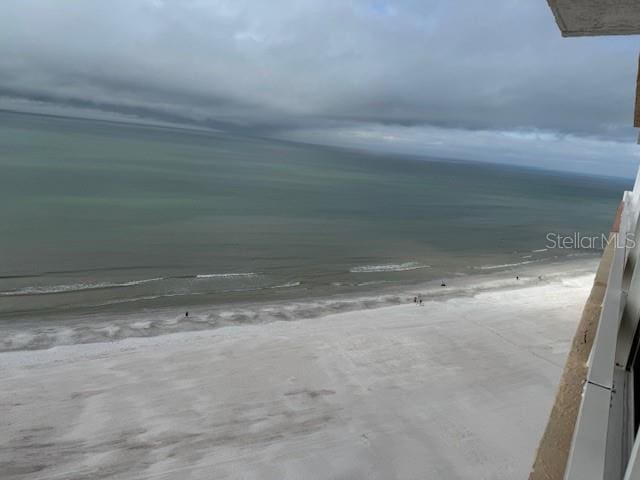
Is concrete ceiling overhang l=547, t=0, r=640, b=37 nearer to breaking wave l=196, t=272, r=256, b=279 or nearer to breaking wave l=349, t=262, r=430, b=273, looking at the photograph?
breaking wave l=196, t=272, r=256, b=279

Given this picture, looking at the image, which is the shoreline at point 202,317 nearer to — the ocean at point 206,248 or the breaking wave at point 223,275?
the ocean at point 206,248

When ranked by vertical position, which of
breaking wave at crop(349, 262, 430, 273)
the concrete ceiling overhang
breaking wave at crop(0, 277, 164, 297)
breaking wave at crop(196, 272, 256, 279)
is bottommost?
breaking wave at crop(0, 277, 164, 297)

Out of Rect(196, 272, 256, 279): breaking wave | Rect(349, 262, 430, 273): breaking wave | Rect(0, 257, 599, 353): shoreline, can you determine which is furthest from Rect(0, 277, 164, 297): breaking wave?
Rect(349, 262, 430, 273): breaking wave

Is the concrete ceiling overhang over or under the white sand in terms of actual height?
over

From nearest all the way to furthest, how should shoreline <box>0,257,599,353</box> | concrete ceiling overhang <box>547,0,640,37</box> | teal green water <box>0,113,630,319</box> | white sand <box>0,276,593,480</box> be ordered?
concrete ceiling overhang <box>547,0,640,37</box>
white sand <box>0,276,593,480</box>
shoreline <box>0,257,599,353</box>
teal green water <box>0,113,630,319</box>

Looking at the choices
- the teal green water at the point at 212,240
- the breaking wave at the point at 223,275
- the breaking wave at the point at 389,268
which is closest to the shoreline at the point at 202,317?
the teal green water at the point at 212,240

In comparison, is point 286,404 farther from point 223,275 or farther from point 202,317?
point 223,275

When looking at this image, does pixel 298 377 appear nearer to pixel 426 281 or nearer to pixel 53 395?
pixel 53 395
